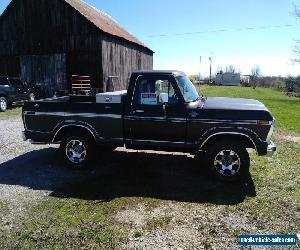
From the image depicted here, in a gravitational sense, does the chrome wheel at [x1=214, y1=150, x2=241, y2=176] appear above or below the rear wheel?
below

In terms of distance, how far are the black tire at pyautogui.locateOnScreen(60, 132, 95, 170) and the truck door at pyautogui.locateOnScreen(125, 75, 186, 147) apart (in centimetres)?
107

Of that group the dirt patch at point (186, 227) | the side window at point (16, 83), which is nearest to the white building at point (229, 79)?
the side window at point (16, 83)

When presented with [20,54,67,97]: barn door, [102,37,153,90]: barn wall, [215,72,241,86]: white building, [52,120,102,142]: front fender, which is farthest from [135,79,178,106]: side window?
[215,72,241,86]: white building

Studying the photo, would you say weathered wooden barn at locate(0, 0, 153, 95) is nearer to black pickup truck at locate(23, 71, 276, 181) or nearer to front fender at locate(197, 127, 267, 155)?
black pickup truck at locate(23, 71, 276, 181)

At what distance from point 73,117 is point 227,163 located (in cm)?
375

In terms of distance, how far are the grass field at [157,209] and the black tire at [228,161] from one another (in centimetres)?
23

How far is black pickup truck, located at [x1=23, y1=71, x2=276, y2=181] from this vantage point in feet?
23.2

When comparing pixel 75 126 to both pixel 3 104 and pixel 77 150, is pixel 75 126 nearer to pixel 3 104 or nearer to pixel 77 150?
pixel 77 150

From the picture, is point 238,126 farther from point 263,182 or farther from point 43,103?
point 43,103

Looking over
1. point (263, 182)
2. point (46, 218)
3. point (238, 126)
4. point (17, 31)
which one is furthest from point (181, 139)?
point (17, 31)

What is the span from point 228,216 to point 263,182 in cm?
205

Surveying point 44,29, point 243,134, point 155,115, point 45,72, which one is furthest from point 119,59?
point 243,134

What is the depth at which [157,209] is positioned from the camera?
607 cm

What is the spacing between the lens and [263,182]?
24.4ft
